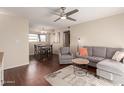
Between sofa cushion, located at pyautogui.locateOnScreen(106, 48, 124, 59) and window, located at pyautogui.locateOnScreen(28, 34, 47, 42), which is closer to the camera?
sofa cushion, located at pyautogui.locateOnScreen(106, 48, 124, 59)

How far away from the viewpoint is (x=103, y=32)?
159 inches

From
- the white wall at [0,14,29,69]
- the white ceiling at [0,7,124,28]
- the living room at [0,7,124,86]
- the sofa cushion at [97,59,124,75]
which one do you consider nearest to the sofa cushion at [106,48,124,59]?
the living room at [0,7,124,86]

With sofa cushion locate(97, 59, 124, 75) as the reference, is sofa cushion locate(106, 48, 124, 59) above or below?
above

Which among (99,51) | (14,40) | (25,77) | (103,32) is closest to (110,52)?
(99,51)

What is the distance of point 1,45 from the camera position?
3.47 m

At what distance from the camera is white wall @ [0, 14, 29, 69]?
351 centimetres

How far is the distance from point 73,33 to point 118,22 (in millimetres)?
2718

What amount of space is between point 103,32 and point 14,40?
4066 mm

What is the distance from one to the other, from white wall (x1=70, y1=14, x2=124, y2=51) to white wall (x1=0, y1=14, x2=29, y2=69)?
3124mm

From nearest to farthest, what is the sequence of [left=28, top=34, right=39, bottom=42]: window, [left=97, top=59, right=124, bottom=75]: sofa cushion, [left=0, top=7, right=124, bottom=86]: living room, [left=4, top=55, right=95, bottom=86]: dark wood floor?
[left=97, top=59, right=124, bottom=75]: sofa cushion < [left=4, top=55, right=95, bottom=86]: dark wood floor < [left=0, top=7, right=124, bottom=86]: living room < [left=28, top=34, right=39, bottom=42]: window

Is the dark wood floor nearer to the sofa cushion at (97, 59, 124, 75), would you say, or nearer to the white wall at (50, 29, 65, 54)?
the sofa cushion at (97, 59, 124, 75)

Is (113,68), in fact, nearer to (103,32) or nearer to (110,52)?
(110,52)
